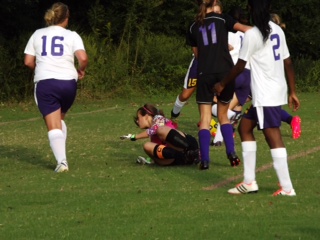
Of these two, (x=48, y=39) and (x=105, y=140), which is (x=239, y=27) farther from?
(x=105, y=140)

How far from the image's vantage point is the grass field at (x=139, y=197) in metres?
8.30

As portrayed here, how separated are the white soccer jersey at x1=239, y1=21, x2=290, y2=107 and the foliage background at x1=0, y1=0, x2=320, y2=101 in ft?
54.7

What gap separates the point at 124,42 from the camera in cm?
2898

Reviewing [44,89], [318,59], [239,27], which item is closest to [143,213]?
[239,27]

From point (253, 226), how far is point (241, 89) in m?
6.48

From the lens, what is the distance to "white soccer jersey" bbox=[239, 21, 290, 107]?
959cm

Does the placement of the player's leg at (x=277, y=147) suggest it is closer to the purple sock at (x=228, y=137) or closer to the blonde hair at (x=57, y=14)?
the purple sock at (x=228, y=137)

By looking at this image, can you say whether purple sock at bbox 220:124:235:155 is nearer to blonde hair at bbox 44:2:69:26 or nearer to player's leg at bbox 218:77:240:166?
player's leg at bbox 218:77:240:166

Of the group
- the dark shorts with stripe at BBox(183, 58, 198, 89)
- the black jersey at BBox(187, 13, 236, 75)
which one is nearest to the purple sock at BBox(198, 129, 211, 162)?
the black jersey at BBox(187, 13, 236, 75)

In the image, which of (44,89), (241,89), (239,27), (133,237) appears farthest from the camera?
(241,89)

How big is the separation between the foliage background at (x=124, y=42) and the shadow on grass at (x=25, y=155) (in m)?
Answer: 10.5

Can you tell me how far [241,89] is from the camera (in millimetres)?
14633

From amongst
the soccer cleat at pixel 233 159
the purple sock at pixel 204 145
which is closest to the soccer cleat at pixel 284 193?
the purple sock at pixel 204 145

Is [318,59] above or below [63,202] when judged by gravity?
below
